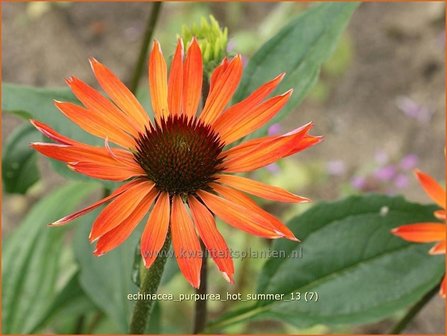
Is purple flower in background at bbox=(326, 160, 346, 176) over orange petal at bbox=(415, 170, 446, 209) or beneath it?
over

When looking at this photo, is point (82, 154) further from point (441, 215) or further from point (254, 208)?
point (441, 215)

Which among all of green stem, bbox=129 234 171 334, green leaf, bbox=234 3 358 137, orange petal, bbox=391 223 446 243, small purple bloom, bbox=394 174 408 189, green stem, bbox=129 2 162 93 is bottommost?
green stem, bbox=129 234 171 334

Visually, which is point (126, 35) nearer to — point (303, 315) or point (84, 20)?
point (84, 20)

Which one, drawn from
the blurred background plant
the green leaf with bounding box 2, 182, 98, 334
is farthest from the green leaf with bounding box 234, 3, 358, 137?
the blurred background plant

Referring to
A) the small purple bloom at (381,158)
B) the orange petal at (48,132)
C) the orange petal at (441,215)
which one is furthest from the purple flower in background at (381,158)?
the orange petal at (48,132)

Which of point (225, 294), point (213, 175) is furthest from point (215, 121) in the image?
point (225, 294)

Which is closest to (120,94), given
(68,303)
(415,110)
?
(68,303)

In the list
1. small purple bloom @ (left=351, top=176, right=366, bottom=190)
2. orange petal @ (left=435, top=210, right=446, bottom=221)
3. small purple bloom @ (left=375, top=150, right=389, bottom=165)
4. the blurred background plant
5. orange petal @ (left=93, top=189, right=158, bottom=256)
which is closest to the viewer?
orange petal @ (left=93, top=189, right=158, bottom=256)

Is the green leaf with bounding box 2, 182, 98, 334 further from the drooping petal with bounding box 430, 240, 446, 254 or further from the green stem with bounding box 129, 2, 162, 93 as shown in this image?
the drooping petal with bounding box 430, 240, 446, 254
